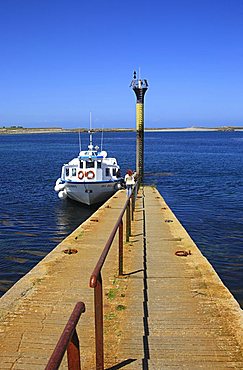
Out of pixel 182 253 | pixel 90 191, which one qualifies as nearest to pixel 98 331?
pixel 182 253

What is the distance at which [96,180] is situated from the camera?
904 inches

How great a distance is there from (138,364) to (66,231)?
1353 cm

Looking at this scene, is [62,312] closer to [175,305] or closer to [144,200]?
[175,305]

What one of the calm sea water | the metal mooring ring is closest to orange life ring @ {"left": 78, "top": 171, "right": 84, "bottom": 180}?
the calm sea water

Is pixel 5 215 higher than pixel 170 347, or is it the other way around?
pixel 170 347

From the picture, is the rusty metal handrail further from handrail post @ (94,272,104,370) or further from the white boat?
the white boat

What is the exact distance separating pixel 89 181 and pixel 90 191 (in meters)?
0.54

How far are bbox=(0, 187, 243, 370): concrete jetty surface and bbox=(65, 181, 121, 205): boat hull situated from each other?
490 inches

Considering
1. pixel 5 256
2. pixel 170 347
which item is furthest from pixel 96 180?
pixel 170 347

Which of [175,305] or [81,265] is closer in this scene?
[175,305]

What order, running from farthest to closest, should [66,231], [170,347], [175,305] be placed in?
[66,231] → [175,305] → [170,347]

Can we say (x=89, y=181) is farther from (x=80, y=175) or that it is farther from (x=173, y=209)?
(x=173, y=209)

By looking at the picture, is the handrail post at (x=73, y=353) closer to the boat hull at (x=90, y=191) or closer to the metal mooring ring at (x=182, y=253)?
the metal mooring ring at (x=182, y=253)

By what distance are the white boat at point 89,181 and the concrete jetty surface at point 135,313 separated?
1258 cm
